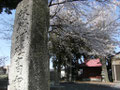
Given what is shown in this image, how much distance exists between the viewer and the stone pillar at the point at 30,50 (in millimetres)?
2457

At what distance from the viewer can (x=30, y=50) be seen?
8.21ft

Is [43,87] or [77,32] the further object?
[77,32]

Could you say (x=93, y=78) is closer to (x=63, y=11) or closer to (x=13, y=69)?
(x=63, y=11)

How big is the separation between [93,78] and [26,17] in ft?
81.2

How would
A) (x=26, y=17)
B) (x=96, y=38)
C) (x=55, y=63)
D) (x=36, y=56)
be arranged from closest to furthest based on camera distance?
(x=36, y=56), (x=26, y=17), (x=96, y=38), (x=55, y=63)

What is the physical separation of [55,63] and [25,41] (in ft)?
70.7

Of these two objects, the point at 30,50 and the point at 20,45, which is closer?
the point at 30,50

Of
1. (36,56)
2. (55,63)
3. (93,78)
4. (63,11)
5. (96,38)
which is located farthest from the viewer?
(93,78)

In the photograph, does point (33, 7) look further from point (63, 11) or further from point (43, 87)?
point (63, 11)

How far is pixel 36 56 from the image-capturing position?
8.34 feet

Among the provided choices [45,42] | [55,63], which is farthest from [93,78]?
[45,42]

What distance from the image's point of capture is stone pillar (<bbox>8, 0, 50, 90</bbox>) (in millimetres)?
2457

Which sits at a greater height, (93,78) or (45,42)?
(45,42)

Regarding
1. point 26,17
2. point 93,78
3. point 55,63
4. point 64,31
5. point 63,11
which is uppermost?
point 63,11
